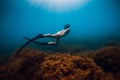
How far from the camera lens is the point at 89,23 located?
188 m

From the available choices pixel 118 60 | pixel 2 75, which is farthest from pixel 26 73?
pixel 118 60

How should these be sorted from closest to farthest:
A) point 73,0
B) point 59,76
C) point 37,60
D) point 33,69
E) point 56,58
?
point 59,76, point 56,58, point 33,69, point 37,60, point 73,0

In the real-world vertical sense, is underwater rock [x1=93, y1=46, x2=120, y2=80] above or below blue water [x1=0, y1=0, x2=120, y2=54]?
below

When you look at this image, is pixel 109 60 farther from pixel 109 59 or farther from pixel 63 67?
pixel 63 67

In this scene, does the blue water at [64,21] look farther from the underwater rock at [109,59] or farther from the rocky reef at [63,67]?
the rocky reef at [63,67]

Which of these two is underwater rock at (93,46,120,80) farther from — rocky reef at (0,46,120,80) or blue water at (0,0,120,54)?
blue water at (0,0,120,54)

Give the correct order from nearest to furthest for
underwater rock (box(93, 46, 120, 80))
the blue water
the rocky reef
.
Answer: the rocky reef < underwater rock (box(93, 46, 120, 80)) < the blue water

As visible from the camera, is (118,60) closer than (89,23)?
Yes

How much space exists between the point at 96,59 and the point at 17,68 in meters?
5.62

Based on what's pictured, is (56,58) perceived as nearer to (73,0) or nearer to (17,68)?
(17,68)

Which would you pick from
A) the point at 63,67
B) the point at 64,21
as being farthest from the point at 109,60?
the point at 64,21

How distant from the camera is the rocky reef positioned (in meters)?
8.63

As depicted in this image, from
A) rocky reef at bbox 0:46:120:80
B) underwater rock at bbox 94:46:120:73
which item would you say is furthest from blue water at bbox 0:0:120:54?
rocky reef at bbox 0:46:120:80

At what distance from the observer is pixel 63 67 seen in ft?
29.0
